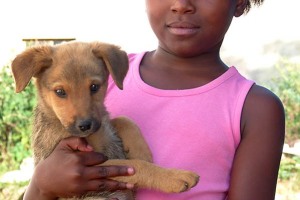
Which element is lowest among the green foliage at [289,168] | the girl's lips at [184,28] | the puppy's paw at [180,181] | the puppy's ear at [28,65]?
the green foliage at [289,168]

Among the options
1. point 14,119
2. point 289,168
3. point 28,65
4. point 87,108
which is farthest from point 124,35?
point 87,108

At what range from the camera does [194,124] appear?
4016mm

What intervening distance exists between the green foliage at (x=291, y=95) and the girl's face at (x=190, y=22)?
4.75 metres

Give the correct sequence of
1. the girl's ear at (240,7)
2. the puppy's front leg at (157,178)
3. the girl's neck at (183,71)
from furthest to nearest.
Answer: the girl's ear at (240,7), the girl's neck at (183,71), the puppy's front leg at (157,178)

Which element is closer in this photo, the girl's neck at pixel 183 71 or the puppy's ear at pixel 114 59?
the puppy's ear at pixel 114 59

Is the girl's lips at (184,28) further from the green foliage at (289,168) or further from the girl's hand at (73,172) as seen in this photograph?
the green foliage at (289,168)

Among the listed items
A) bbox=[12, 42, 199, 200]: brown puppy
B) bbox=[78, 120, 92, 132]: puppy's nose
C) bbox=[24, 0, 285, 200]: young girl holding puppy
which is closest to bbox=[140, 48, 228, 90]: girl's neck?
bbox=[24, 0, 285, 200]: young girl holding puppy

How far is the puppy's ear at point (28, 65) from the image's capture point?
3.69 metres

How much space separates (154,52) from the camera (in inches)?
177

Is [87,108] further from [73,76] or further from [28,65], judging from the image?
[28,65]

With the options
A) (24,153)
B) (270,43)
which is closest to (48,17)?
(24,153)

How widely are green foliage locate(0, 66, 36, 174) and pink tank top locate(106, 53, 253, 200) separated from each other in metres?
4.69

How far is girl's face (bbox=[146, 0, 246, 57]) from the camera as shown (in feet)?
13.1

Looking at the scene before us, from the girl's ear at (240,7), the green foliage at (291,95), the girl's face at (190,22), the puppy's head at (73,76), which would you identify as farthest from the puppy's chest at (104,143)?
the green foliage at (291,95)
